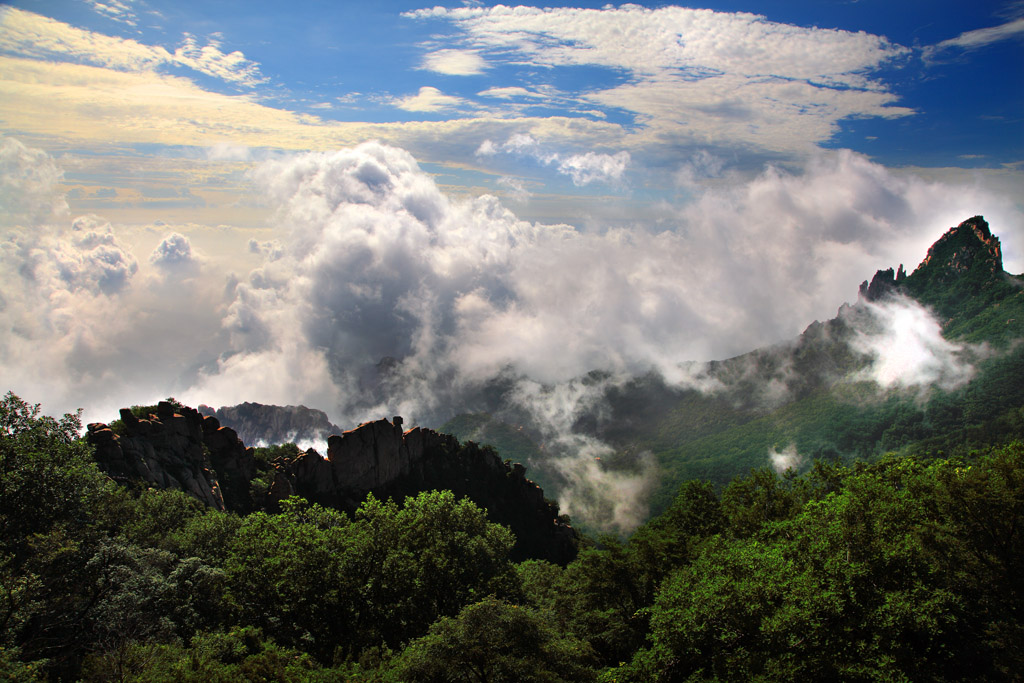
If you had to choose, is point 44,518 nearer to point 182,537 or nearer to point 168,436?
point 182,537

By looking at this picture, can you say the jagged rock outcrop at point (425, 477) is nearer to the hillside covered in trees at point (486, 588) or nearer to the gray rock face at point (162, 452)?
the gray rock face at point (162, 452)

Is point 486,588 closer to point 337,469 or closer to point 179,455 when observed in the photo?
point 179,455

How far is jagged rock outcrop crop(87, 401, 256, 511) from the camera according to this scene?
6675 centimetres

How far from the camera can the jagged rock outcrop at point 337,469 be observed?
236 ft

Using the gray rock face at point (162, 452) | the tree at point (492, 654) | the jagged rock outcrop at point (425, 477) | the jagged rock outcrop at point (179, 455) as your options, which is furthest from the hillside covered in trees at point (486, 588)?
the jagged rock outcrop at point (425, 477)

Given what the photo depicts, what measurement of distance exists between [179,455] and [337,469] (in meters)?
28.0

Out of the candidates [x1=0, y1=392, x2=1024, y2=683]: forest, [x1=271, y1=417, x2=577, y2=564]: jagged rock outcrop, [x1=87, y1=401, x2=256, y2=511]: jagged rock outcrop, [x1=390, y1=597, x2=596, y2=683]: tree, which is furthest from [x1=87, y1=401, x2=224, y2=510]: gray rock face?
[x1=390, y1=597, x2=596, y2=683]: tree

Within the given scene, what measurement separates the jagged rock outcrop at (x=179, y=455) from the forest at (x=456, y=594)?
19251 mm

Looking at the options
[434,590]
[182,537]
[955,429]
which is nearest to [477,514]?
[434,590]

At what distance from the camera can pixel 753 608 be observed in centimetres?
2764

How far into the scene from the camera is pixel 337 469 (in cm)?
9881

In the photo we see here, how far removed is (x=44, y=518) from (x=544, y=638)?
36.1 meters

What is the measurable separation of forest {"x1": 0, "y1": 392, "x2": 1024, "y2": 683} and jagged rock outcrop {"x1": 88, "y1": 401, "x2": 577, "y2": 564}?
75.8 ft

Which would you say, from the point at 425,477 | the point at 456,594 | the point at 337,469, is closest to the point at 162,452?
the point at 337,469
